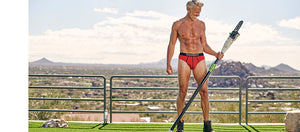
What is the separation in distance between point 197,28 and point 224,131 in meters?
2.09

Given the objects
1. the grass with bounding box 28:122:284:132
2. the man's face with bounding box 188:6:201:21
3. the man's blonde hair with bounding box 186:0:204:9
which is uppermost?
the man's blonde hair with bounding box 186:0:204:9

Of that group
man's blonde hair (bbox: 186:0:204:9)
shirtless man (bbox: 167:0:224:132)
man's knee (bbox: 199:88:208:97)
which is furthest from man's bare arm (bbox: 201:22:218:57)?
man's knee (bbox: 199:88:208:97)

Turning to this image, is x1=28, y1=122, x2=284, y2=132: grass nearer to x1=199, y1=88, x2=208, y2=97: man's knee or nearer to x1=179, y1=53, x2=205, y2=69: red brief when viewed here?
x1=199, y1=88, x2=208, y2=97: man's knee

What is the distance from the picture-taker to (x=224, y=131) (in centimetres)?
610

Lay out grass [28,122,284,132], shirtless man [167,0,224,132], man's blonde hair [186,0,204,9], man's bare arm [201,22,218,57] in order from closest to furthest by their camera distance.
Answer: man's blonde hair [186,0,204,9]
shirtless man [167,0,224,132]
man's bare arm [201,22,218,57]
grass [28,122,284,132]

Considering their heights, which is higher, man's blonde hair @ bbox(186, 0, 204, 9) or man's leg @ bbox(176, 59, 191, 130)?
man's blonde hair @ bbox(186, 0, 204, 9)

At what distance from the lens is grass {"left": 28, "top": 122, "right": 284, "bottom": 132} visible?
241 inches

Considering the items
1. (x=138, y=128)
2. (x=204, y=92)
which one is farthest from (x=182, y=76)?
(x=138, y=128)

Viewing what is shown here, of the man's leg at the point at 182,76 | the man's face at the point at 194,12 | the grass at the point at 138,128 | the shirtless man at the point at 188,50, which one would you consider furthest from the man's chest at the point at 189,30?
the grass at the point at 138,128

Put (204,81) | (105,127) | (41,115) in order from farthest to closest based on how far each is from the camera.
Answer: (41,115), (105,127), (204,81)

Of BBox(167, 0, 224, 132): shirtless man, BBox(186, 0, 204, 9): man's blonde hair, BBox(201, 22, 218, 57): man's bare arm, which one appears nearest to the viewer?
BBox(186, 0, 204, 9): man's blonde hair
